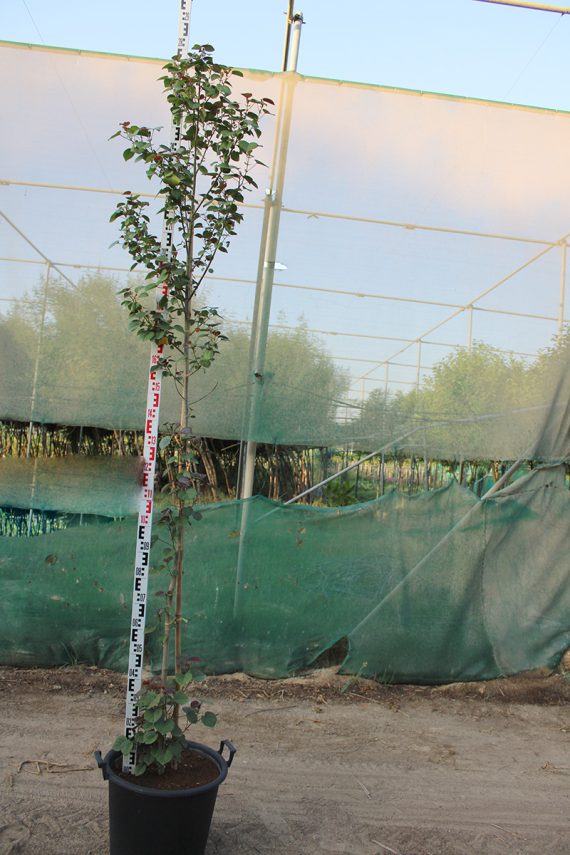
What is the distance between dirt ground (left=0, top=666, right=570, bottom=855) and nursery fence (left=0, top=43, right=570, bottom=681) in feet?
0.84

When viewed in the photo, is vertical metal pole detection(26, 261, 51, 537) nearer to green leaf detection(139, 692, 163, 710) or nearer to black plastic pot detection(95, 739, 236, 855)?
green leaf detection(139, 692, 163, 710)

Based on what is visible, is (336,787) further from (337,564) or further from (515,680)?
(515,680)

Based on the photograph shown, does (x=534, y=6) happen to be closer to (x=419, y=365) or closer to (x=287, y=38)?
(x=287, y=38)

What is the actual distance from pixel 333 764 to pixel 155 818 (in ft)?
5.04

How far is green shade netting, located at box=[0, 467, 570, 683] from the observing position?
500cm

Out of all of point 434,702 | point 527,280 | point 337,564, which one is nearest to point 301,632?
point 337,564

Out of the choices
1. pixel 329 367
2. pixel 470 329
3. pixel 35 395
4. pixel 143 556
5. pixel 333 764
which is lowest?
pixel 333 764

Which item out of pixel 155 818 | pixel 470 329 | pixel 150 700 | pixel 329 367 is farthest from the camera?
pixel 470 329

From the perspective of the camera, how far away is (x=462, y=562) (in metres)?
5.30

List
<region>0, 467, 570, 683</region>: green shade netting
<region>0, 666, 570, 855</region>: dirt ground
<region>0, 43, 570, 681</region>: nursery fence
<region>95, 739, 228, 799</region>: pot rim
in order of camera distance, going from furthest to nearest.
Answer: <region>0, 43, 570, 681</region>: nursery fence < <region>0, 467, 570, 683</region>: green shade netting < <region>0, 666, 570, 855</region>: dirt ground < <region>95, 739, 228, 799</region>: pot rim

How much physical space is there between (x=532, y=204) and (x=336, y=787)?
4.34 metres

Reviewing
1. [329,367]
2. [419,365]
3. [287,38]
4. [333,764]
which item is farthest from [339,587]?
[287,38]

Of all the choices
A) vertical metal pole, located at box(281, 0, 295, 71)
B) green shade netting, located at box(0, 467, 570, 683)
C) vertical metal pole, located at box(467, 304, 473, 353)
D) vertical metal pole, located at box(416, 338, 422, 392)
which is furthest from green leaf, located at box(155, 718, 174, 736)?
vertical metal pole, located at box(281, 0, 295, 71)

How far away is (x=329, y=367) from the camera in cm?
539
